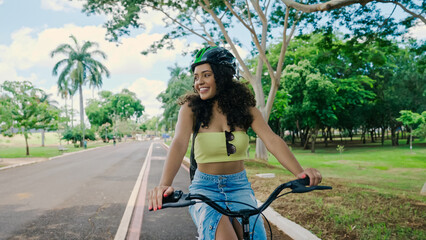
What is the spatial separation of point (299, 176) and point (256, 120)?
59 centimetres

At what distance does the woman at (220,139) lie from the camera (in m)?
2.17

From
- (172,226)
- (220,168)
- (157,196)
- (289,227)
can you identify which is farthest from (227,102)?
(172,226)

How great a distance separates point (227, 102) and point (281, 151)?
56 centimetres

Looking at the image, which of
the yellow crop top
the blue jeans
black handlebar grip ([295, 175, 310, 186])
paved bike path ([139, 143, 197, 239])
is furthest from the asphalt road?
black handlebar grip ([295, 175, 310, 186])

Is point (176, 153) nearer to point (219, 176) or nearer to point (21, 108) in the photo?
point (219, 176)

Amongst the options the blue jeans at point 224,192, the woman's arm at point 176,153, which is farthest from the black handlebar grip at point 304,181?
the woman's arm at point 176,153

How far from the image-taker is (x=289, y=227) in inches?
178

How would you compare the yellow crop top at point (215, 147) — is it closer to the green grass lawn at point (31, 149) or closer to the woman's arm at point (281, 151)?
the woman's arm at point (281, 151)

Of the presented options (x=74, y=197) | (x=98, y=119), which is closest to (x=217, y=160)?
(x=74, y=197)

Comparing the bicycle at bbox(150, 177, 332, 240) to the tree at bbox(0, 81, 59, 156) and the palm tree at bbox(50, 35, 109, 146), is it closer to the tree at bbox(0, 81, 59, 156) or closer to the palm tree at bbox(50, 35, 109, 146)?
the tree at bbox(0, 81, 59, 156)

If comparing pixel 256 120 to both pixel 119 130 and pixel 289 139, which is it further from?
pixel 119 130

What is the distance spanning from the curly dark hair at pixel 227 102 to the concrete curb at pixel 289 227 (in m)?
2.33

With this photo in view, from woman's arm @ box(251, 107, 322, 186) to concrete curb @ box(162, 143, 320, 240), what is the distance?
2158 millimetres

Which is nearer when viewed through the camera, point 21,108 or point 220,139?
point 220,139
